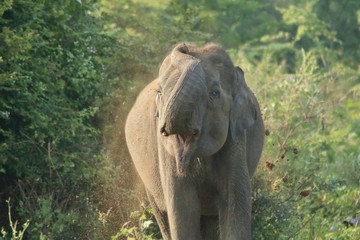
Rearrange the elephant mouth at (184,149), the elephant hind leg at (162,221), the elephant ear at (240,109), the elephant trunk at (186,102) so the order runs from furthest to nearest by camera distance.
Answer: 1. the elephant hind leg at (162,221)
2. the elephant ear at (240,109)
3. the elephant mouth at (184,149)
4. the elephant trunk at (186,102)

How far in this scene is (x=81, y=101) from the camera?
13.4 metres

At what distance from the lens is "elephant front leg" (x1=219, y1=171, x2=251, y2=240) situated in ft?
32.4

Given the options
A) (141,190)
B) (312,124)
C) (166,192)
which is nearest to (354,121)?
(312,124)

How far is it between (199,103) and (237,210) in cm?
125

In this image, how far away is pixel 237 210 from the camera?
9.91 meters

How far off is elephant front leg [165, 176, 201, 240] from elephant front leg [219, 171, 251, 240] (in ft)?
0.84

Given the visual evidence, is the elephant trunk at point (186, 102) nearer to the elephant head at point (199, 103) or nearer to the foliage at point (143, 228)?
the elephant head at point (199, 103)

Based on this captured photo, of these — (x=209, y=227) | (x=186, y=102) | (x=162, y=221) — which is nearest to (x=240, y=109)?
(x=186, y=102)

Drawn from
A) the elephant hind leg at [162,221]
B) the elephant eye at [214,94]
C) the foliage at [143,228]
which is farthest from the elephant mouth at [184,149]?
the elephant hind leg at [162,221]

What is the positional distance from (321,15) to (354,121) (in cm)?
A: 880

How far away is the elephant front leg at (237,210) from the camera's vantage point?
9883 mm

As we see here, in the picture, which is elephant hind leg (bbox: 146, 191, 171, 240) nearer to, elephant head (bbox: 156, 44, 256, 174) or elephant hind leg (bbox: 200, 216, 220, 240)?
elephant hind leg (bbox: 200, 216, 220, 240)

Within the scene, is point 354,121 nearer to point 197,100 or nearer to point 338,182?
point 338,182

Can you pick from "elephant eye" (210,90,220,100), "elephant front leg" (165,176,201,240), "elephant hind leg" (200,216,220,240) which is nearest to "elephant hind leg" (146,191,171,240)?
"elephant hind leg" (200,216,220,240)
